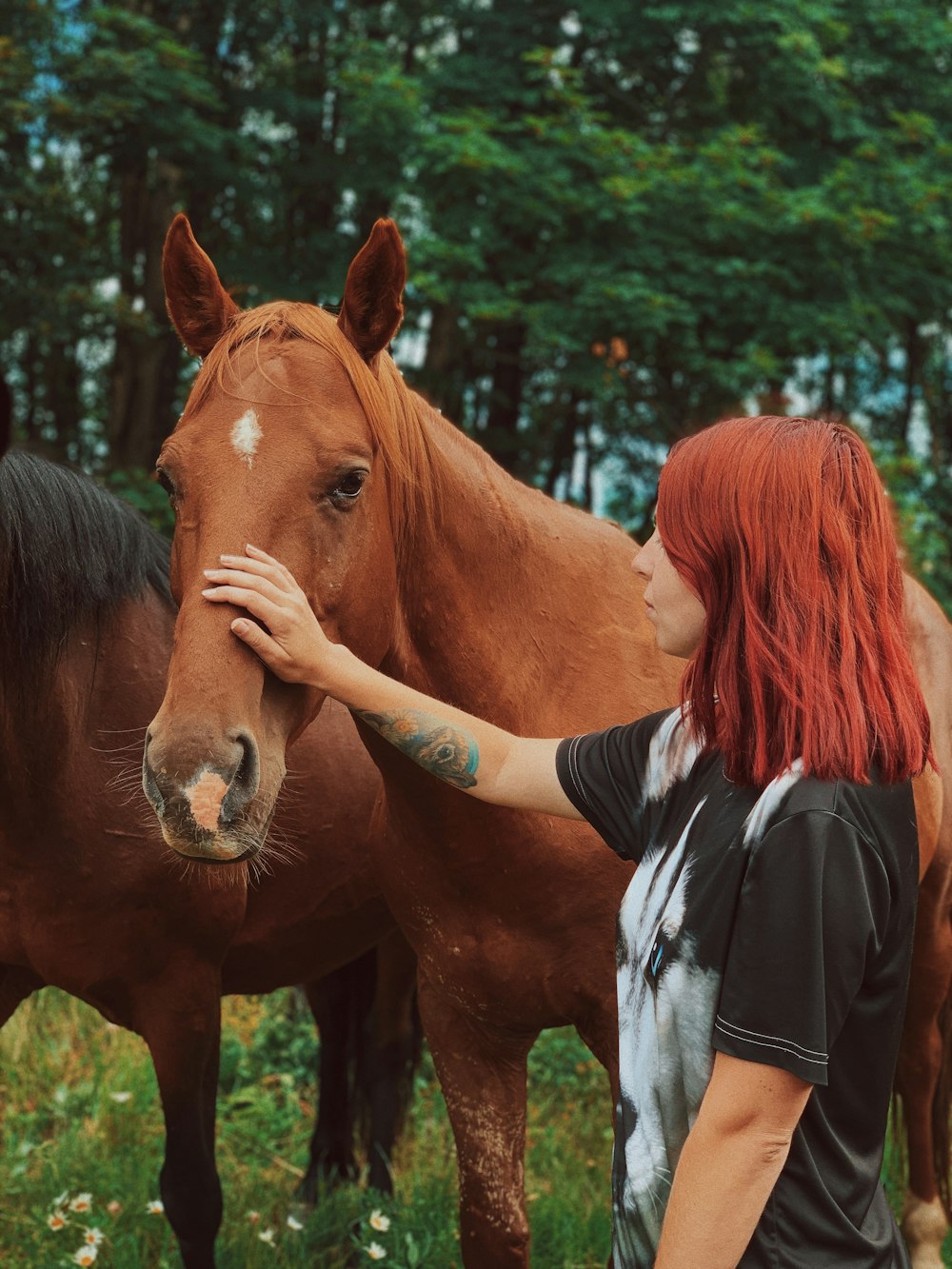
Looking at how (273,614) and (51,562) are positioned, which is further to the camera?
(51,562)

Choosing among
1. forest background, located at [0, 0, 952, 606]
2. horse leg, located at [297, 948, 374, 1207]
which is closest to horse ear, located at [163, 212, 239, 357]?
horse leg, located at [297, 948, 374, 1207]

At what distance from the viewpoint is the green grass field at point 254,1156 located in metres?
A: 3.70

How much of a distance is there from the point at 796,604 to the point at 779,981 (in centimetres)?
45

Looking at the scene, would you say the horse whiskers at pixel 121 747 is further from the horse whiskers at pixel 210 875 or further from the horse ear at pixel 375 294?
the horse ear at pixel 375 294

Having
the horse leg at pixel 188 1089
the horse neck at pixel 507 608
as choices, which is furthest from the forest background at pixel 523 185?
the horse neck at pixel 507 608

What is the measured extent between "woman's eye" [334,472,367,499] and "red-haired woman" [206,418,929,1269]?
60 centimetres

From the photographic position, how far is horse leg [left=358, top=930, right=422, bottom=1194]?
449 centimetres

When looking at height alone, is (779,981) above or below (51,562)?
below

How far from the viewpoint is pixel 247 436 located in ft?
6.53

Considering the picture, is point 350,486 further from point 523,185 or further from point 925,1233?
point 523,185

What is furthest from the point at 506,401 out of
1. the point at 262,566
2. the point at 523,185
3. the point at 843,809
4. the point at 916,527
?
the point at 843,809

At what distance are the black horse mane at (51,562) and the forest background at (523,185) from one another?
414 centimetres

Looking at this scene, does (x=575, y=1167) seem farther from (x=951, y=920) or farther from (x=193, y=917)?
(x=193, y=917)

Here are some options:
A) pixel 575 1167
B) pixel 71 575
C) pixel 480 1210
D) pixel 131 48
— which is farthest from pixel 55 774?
pixel 131 48
